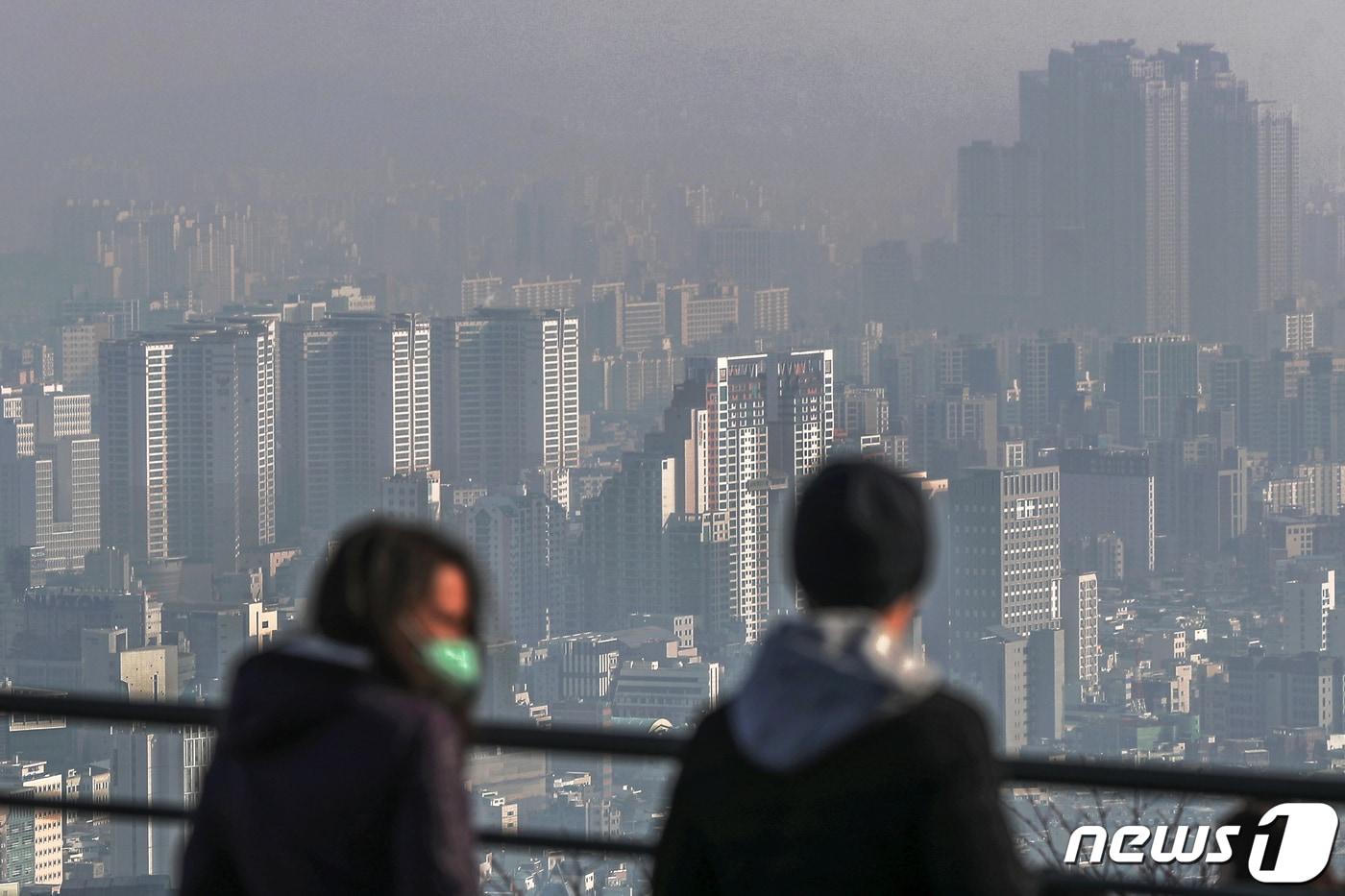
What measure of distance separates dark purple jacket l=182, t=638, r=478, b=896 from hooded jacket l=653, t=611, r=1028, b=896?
22cm

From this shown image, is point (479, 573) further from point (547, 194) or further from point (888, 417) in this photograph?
Result: point (547, 194)

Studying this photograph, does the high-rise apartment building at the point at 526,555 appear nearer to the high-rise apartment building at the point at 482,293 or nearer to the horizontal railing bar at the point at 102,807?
the high-rise apartment building at the point at 482,293

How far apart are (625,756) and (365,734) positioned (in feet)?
1.41

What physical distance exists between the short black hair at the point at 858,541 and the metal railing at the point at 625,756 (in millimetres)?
303

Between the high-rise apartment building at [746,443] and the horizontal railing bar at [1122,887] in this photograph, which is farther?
the high-rise apartment building at [746,443]

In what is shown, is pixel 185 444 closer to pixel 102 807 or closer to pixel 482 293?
pixel 482 293

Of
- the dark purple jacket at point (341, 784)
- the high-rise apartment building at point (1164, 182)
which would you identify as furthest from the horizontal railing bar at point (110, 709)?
the high-rise apartment building at point (1164, 182)

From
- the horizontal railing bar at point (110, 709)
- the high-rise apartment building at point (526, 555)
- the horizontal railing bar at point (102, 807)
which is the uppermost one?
the horizontal railing bar at point (110, 709)

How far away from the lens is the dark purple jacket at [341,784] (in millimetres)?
1323

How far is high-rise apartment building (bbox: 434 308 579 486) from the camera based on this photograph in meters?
58.8

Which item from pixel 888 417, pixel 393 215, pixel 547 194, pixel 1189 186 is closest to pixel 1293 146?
pixel 1189 186

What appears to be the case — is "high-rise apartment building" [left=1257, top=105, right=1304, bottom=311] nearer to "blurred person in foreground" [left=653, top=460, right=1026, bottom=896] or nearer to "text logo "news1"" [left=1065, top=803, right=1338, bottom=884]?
"text logo "news1"" [left=1065, top=803, right=1338, bottom=884]

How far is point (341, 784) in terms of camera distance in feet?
4.37

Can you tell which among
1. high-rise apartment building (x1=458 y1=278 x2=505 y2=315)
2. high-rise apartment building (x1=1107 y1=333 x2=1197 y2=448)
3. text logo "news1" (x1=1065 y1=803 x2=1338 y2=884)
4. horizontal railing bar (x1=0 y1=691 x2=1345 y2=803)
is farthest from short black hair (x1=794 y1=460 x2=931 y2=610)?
high-rise apartment building (x1=458 y1=278 x2=505 y2=315)
